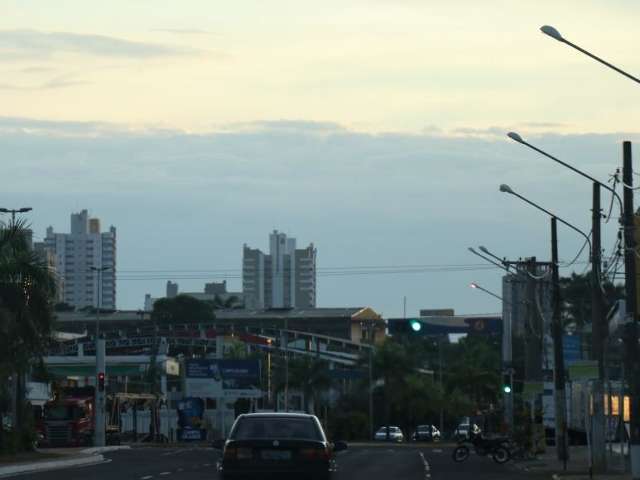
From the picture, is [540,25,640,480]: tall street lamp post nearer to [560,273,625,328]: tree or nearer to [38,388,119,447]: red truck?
[38,388,119,447]: red truck

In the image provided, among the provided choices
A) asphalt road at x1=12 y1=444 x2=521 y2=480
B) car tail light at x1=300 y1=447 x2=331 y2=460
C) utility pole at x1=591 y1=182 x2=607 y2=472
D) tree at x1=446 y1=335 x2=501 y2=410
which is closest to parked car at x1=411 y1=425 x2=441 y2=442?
tree at x1=446 y1=335 x2=501 y2=410

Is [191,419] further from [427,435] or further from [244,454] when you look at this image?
[244,454]

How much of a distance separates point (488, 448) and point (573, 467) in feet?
27.4

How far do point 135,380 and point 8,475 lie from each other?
9477 cm

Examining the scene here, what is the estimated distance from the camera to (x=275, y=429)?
83.4 ft

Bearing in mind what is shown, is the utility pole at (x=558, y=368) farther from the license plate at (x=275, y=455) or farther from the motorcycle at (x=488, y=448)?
the license plate at (x=275, y=455)

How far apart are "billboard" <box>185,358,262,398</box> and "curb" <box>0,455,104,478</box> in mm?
50617

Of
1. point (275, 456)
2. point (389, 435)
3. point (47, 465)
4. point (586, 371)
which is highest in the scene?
point (586, 371)

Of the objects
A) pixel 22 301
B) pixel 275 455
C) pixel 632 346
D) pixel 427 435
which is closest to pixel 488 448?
pixel 22 301

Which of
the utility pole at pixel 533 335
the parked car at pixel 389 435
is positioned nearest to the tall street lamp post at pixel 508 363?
the utility pole at pixel 533 335

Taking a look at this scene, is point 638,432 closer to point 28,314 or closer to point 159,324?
point 28,314

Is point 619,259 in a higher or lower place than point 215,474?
higher

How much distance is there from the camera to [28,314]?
160 feet

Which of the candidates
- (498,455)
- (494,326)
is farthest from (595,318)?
(494,326)
